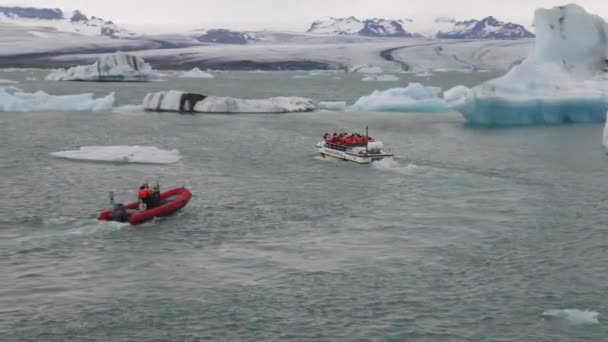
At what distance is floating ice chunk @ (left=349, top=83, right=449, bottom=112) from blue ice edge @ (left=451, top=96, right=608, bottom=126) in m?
12.4

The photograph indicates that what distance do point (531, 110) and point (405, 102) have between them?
17.4 meters

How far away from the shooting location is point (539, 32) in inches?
2505

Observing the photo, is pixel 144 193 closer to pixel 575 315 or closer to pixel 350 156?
pixel 575 315

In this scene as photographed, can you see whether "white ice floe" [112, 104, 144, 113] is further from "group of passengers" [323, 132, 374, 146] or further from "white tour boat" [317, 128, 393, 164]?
"group of passengers" [323, 132, 374, 146]

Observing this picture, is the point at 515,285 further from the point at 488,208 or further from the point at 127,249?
the point at 127,249

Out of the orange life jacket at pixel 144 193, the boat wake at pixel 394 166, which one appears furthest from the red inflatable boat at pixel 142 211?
the boat wake at pixel 394 166

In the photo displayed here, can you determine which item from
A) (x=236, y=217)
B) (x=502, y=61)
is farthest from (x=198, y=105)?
(x=502, y=61)

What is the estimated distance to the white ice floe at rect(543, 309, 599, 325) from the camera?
19.5m

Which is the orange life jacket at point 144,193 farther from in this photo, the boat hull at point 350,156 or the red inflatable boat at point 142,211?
the boat hull at point 350,156

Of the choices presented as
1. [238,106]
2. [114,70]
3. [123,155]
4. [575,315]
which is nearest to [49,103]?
[238,106]

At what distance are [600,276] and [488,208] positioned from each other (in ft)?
29.7

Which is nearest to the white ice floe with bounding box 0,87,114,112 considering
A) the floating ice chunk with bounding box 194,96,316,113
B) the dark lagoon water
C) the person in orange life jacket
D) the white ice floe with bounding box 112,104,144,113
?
the white ice floe with bounding box 112,104,144,113

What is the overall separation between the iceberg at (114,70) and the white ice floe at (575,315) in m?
107

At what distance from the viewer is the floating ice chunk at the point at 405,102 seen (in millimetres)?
77125
